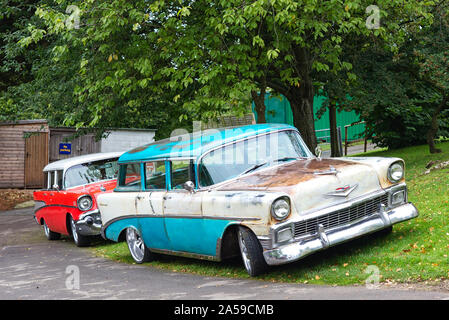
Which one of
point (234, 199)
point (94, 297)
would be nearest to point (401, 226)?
point (234, 199)

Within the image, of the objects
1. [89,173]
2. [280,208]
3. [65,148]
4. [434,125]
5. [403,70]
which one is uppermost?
[403,70]

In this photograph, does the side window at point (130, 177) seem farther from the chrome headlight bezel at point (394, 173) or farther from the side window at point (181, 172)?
the chrome headlight bezel at point (394, 173)

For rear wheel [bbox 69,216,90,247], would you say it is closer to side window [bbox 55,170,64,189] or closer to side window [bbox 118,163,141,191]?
side window [bbox 55,170,64,189]

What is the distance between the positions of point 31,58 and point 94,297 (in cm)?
1367

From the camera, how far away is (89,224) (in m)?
11.0

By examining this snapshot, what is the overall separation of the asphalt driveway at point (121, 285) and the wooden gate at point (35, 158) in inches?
580

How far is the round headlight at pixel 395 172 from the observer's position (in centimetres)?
727

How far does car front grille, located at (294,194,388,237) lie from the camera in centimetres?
646

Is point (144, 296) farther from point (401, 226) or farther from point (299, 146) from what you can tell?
point (401, 226)

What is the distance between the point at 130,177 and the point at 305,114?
6.66 metres

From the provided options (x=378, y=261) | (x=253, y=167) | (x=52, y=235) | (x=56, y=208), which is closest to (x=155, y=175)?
(x=253, y=167)

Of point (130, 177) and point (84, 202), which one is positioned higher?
point (130, 177)

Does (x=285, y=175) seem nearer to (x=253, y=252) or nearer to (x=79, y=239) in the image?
(x=253, y=252)

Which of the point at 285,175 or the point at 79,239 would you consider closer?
the point at 285,175
